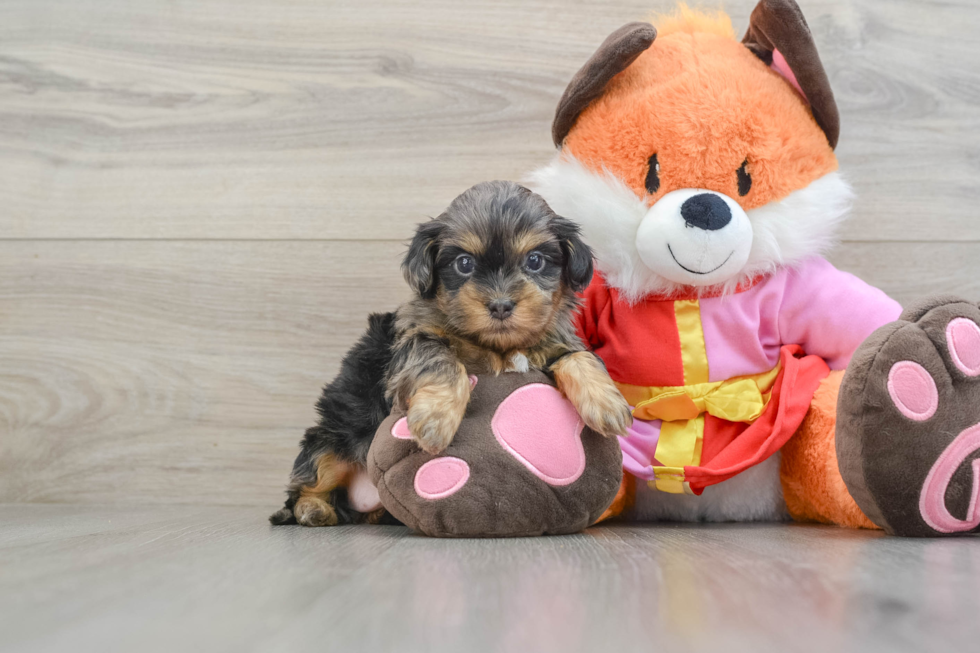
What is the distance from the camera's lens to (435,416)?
3.27ft

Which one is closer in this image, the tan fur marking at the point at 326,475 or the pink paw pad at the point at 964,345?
the pink paw pad at the point at 964,345

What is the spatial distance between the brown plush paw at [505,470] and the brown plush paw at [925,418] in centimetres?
34

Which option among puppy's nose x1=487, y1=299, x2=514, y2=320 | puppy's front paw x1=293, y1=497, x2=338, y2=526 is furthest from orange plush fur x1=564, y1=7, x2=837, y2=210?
puppy's front paw x1=293, y1=497, x2=338, y2=526

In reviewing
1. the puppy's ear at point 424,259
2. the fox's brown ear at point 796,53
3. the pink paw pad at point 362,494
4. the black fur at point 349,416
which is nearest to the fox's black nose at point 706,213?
the fox's brown ear at point 796,53

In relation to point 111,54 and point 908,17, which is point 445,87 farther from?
point 908,17

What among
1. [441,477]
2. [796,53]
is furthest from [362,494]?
[796,53]

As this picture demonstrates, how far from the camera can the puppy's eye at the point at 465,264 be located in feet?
3.58

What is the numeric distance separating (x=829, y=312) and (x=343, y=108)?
3.72 ft

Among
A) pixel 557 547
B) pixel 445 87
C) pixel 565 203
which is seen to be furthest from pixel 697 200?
pixel 445 87

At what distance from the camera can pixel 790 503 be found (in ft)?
4.34

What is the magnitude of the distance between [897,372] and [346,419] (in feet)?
2.71

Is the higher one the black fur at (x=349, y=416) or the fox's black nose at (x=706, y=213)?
the fox's black nose at (x=706, y=213)

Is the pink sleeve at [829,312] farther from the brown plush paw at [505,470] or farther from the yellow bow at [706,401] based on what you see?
the brown plush paw at [505,470]

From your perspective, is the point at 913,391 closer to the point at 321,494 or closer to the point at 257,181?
the point at 321,494
